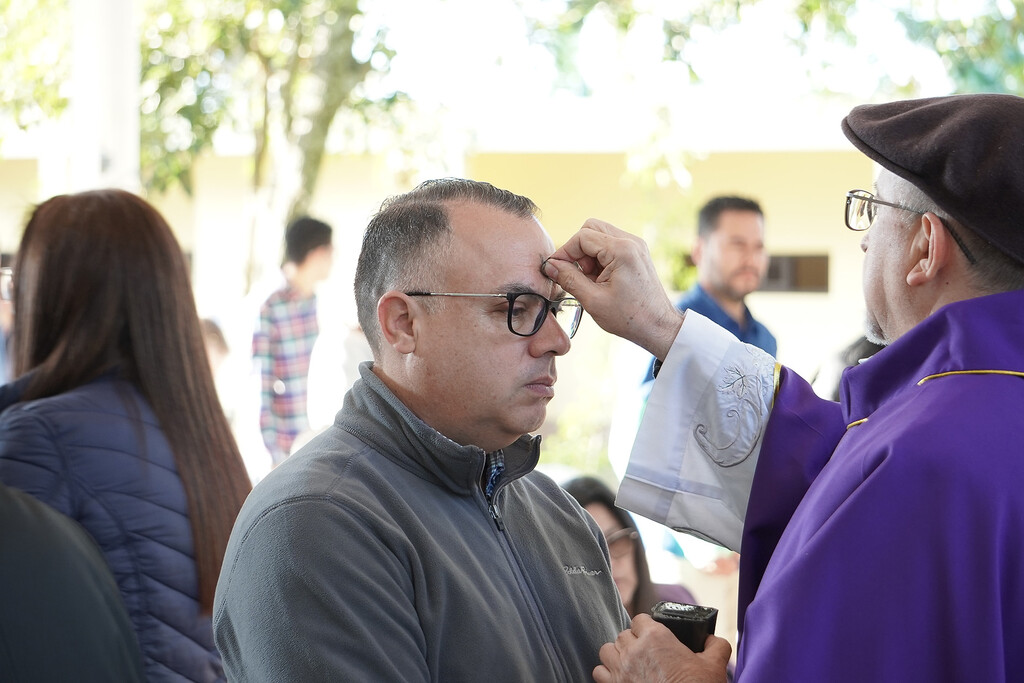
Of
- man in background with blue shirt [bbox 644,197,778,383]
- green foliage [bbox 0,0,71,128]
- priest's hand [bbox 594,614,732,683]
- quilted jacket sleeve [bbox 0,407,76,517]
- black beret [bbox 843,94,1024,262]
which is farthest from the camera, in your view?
green foliage [bbox 0,0,71,128]

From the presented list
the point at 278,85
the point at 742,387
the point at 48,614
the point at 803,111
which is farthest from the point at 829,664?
the point at 803,111

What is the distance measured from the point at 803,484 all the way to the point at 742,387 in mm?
225

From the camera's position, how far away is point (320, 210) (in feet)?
41.0

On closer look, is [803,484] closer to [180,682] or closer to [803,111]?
[180,682]

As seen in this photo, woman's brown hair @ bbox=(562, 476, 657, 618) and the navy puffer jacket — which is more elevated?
the navy puffer jacket

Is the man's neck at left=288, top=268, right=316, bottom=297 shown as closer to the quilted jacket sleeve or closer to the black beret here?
the quilted jacket sleeve

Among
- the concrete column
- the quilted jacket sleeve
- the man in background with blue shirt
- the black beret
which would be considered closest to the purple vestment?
the black beret

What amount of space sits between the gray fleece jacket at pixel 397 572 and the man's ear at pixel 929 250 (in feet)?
2.32

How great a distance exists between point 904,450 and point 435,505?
0.72 metres

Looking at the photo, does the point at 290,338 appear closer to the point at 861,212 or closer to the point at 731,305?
the point at 731,305

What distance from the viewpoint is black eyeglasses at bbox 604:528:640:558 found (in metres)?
3.58

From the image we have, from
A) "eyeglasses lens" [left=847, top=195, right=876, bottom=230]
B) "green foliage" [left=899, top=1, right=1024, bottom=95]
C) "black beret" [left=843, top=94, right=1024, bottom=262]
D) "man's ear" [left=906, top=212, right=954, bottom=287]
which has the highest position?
"green foliage" [left=899, top=1, right=1024, bottom=95]

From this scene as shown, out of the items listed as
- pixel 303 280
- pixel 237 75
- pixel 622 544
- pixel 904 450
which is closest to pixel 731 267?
pixel 622 544

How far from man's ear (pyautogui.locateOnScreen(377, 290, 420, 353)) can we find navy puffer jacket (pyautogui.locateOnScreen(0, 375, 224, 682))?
71 cm
